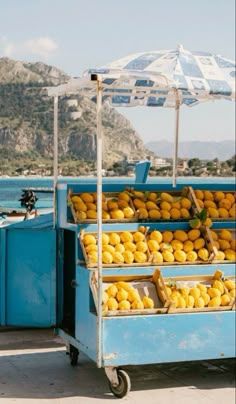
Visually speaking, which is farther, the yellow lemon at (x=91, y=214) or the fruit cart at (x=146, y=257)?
the yellow lemon at (x=91, y=214)

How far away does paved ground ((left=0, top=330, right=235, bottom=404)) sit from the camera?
4969 millimetres

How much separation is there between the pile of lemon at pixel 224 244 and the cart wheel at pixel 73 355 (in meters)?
1.38

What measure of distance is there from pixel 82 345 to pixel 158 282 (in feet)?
2.37

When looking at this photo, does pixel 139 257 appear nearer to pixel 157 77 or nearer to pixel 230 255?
pixel 230 255

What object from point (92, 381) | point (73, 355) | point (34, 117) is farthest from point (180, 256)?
point (34, 117)

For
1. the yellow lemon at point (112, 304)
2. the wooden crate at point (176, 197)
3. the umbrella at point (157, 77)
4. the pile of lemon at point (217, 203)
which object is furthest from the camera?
the pile of lemon at point (217, 203)

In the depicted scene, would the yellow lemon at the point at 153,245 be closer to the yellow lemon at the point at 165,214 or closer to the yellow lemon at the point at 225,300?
the yellow lemon at the point at 165,214

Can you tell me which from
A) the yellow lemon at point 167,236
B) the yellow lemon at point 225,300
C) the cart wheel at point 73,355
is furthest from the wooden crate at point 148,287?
the cart wheel at point 73,355

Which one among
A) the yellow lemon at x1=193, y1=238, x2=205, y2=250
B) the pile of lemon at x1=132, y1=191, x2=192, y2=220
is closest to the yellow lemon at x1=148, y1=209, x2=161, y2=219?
the pile of lemon at x1=132, y1=191, x2=192, y2=220

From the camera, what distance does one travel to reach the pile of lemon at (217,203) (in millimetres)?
5711

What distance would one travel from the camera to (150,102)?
24.4 ft

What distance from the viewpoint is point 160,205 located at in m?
5.68

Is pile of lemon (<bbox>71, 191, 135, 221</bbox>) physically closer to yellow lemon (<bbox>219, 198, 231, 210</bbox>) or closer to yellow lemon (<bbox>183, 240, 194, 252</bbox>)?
yellow lemon (<bbox>183, 240, 194, 252</bbox>)

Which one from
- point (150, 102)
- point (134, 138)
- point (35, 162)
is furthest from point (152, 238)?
point (134, 138)
